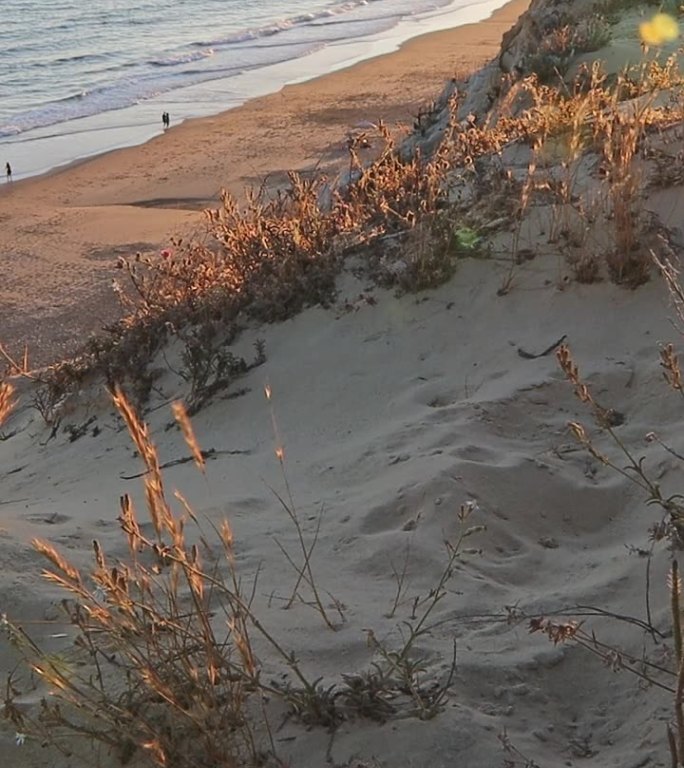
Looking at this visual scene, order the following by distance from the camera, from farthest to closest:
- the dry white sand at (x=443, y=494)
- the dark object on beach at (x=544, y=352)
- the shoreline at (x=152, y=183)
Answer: the shoreline at (x=152, y=183), the dark object on beach at (x=544, y=352), the dry white sand at (x=443, y=494)

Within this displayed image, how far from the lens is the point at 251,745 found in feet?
6.78

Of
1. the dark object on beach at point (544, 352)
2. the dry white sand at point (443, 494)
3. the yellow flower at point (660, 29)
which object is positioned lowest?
the dry white sand at point (443, 494)

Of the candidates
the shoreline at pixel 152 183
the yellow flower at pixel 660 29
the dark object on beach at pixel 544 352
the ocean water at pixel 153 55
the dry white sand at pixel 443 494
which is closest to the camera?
the dry white sand at pixel 443 494

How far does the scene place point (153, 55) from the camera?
907 inches

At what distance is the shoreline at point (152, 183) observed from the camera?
34.3ft

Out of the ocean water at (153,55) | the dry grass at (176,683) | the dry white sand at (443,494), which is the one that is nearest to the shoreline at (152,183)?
the ocean water at (153,55)

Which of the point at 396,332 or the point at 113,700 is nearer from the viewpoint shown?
the point at 113,700

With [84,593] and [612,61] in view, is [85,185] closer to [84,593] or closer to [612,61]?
[612,61]

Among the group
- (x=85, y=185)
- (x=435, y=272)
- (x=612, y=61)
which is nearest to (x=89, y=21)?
(x=85, y=185)

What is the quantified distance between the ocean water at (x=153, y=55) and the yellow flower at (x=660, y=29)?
9.46m

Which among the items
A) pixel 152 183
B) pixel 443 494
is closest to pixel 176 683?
pixel 443 494

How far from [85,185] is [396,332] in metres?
11.0

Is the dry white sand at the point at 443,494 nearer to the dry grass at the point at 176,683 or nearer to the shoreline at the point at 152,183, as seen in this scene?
the dry grass at the point at 176,683

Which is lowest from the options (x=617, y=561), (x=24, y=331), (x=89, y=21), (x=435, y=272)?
(x=24, y=331)
